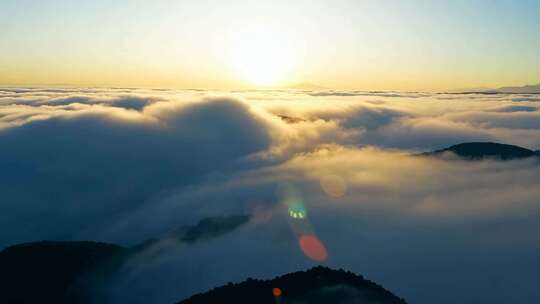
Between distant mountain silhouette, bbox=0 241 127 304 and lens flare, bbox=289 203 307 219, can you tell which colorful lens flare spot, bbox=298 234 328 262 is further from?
distant mountain silhouette, bbox=0 241 127 304

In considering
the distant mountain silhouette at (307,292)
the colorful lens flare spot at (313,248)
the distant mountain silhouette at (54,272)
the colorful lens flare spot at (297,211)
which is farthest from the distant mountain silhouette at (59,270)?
the colorful lens flare spot at (297,211)

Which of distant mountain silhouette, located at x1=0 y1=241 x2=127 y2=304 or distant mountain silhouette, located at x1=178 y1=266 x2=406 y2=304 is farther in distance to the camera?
distant mountain silhouette, located at x1=0 y1=241 x2=127 y2=304

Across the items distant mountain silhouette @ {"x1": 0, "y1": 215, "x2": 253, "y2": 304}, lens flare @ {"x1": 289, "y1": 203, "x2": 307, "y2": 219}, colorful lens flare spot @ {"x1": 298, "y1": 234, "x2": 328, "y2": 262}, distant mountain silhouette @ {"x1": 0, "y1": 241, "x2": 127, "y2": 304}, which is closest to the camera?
distant mountain silhouette @ {"x1": 0, "y1": 241, "x2": 127, "y2": 304}

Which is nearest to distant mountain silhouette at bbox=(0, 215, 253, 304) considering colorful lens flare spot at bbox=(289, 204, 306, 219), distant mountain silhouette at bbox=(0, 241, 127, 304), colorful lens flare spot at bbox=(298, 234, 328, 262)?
distant mountain silhouette at bbox=(0, 241, 127, 304)

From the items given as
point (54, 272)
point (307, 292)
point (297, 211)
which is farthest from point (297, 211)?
point (54, 272)

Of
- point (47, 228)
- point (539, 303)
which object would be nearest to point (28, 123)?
point (47, 228)

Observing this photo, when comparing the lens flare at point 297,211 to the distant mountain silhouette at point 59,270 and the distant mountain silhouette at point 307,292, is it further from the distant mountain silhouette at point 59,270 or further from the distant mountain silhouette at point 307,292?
the distant mountain silhouette at point 59,270
